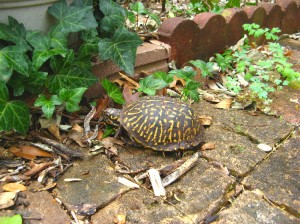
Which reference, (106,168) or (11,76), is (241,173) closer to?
(106,168)

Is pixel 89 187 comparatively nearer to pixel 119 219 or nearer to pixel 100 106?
pixel 119 219

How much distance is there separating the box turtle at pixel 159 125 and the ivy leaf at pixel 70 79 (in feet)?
1.14

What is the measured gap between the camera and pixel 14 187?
2266 mm

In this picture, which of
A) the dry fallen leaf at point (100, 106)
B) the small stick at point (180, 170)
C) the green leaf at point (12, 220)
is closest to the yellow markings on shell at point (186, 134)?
the small stick at point (180, 170)

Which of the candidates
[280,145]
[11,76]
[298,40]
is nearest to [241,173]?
[280,145]

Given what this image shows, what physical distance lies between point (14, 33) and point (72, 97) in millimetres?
639

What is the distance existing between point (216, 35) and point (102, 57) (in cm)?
192

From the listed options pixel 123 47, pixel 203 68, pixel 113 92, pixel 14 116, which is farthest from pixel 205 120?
pixel 14 116

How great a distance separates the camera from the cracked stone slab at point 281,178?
234 centimetres

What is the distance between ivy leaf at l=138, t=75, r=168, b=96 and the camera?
10.3ft

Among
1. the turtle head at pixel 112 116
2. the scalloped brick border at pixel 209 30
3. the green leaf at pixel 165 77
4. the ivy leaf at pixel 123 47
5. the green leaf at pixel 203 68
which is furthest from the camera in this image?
the scalloped brick border at pixel 209 30

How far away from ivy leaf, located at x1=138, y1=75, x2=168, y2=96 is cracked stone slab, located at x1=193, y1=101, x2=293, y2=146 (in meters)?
0.48

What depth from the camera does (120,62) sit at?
2.97 m

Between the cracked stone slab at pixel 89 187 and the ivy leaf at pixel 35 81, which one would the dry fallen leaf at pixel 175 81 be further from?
the ivy leaf at pixel 35 81
